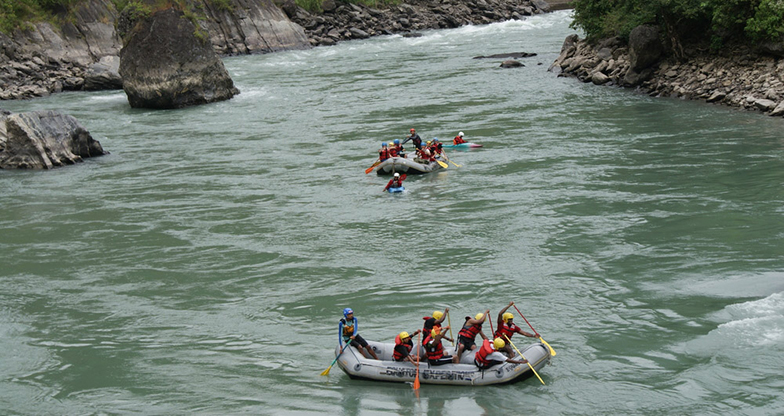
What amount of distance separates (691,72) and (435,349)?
97.5 ft

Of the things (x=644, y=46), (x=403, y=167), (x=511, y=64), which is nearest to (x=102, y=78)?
(x=511, y=64)

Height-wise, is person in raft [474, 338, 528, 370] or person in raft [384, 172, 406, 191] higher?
person in raft [384, 172, 406, 191]

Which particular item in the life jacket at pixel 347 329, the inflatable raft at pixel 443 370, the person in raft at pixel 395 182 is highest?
the person in raft at pixel 395 182

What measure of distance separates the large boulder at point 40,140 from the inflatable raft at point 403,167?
13.6 m

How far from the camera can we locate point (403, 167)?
1137 inches

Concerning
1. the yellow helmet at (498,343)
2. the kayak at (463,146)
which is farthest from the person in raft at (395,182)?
the yellow helmet at (498,343)

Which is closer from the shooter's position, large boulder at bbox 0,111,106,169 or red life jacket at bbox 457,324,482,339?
red life jacket at bbox 457,324,482,339

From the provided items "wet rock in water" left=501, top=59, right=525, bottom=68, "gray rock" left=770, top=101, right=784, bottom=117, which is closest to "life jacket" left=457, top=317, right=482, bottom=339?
"gray rock" left=770, top=101, right=784, bottom=117

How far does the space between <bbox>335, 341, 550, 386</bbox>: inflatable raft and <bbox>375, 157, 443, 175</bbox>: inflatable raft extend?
14154 millimetres

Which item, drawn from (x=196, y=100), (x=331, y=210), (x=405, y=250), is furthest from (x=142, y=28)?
(x=405, y=250)

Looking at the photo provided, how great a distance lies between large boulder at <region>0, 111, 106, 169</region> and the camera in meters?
31.1

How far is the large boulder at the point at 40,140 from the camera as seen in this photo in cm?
3109

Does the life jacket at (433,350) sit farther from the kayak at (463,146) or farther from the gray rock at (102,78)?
the gray rock at (102,78)

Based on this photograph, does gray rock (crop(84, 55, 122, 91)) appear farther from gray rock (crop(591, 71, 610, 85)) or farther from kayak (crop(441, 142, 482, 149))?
gray rock (crop(591, 71, 610, 85))
